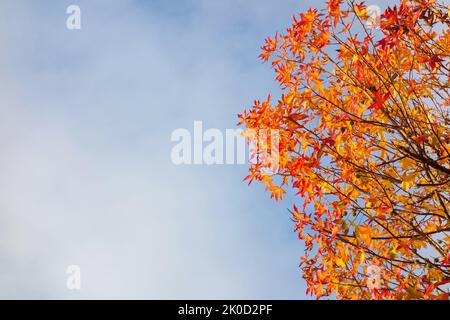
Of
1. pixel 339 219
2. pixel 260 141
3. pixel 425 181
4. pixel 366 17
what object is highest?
pixel 366 17

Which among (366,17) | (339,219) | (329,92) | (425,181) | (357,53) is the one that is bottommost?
(339,219)

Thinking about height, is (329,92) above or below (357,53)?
below

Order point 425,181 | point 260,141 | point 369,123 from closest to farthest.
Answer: point 369,123
point 260,141
point 425,181

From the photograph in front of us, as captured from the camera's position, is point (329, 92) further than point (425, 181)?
No

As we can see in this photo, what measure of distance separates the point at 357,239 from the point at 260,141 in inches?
66.3

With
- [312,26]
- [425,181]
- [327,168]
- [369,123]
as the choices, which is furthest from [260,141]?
[425,181]

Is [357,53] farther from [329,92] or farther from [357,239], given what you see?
[357,239]

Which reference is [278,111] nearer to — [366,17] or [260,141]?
[260,141]

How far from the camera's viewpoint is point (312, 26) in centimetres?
670

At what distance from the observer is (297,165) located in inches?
242

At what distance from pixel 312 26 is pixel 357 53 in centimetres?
88

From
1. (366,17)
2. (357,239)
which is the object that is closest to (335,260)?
(357,239)
